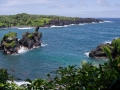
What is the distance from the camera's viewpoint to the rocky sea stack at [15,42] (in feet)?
192

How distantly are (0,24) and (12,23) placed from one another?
350 inches

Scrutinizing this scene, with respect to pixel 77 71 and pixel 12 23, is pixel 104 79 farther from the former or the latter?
pixel 12 23

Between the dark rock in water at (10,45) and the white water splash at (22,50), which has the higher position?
the dark rock in water at (10,45)

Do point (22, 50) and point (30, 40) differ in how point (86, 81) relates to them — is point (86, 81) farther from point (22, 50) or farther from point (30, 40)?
point (30, 40)

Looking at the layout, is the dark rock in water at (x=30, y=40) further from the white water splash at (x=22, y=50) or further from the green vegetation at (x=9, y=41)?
the green vegetation at (x=9, y=41)

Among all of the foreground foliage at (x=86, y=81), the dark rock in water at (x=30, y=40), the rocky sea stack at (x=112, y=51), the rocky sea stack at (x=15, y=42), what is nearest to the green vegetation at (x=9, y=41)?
the rocky sea stack at (x=15, y=42)

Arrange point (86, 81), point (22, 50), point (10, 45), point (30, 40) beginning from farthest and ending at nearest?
point (30, 40), point (22, 50), point (10, 45), point (86, 81)

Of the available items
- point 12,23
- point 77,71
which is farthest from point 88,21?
point 77,71

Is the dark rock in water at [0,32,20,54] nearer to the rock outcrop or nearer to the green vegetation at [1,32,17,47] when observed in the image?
the green vegetation at [1,32,17,47]

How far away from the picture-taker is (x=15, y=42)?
60.5 meters

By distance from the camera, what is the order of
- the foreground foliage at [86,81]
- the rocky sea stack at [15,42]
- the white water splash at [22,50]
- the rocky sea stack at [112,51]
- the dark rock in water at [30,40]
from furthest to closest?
the dark rock in water at [30,40] < the white water splash at [22,50] < the rocky sea stack at [15,42] < the rocky sea stack at [112,51] < the foreground foliage at [86,81]

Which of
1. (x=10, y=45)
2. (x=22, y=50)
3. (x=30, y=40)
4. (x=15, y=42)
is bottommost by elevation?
(x=22, y=50)

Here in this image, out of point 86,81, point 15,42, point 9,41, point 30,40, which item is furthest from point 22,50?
point 86,81

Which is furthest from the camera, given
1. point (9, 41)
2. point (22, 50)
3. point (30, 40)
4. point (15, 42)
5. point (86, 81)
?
point (30, 40)
